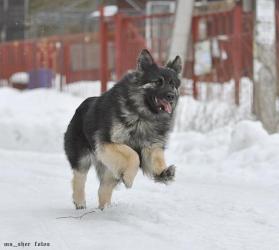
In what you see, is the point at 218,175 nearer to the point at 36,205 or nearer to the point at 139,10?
the point at 36,205

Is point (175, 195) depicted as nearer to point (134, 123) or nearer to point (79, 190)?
point (79, 190)

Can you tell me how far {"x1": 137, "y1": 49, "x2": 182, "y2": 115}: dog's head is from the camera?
19.7 feet

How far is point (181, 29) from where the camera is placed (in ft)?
40.0

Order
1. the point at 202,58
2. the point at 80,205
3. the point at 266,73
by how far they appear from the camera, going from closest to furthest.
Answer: the point at 80,205
the point at 266,73
the point at 202,58

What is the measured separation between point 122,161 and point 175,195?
58.8 inches

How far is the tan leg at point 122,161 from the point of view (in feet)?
19.2

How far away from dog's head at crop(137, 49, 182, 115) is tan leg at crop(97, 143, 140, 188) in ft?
1.56

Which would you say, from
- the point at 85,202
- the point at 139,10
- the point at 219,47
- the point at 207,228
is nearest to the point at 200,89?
the point at 219,47

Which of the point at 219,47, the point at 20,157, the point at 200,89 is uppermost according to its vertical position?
the point at 219,47

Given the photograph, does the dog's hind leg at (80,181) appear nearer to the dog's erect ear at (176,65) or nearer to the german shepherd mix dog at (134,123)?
the german shepherd mix dog at (134,123)

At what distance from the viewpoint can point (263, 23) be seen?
1039 cm

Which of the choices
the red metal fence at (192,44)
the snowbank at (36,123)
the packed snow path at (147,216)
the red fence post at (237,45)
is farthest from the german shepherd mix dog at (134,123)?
the snowbank at (36,123)

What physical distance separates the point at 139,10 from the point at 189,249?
26479 millimetres

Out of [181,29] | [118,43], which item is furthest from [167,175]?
[118,43]
